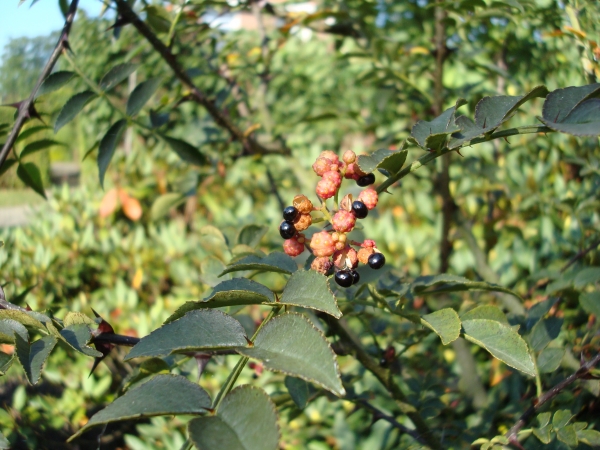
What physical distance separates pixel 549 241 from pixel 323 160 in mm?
1393

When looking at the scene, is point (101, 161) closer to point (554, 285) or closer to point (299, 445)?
point (554, 285)

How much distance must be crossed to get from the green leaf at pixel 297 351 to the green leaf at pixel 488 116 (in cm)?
26

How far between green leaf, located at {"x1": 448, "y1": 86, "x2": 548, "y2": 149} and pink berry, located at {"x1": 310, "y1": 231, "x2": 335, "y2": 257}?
161 mm

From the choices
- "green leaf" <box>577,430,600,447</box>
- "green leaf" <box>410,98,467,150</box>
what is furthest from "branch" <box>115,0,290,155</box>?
"green leaf" <box>577,430,600,447</box>

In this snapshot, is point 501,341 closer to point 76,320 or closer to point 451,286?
point 451,286

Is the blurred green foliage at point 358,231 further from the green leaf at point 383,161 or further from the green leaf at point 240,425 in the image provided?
the green leaf at point 240,425

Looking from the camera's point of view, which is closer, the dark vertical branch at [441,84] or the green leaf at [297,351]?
the green leaf at [297,351]

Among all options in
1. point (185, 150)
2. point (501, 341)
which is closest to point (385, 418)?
point (501, 341)

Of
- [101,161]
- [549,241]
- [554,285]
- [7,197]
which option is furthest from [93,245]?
→ [554,285]

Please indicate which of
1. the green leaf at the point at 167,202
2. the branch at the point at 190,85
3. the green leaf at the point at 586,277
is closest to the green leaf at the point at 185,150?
the branch at the point at 190,85

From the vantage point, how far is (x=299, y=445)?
4.62 feet

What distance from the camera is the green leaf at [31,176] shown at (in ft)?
3.02

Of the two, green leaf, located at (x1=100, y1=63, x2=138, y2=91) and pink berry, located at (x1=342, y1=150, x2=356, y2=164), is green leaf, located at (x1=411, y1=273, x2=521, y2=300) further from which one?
green leaf, located at (x1=100, y1=63, x2=138, y2=91)

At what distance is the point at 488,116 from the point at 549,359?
1.38ft
